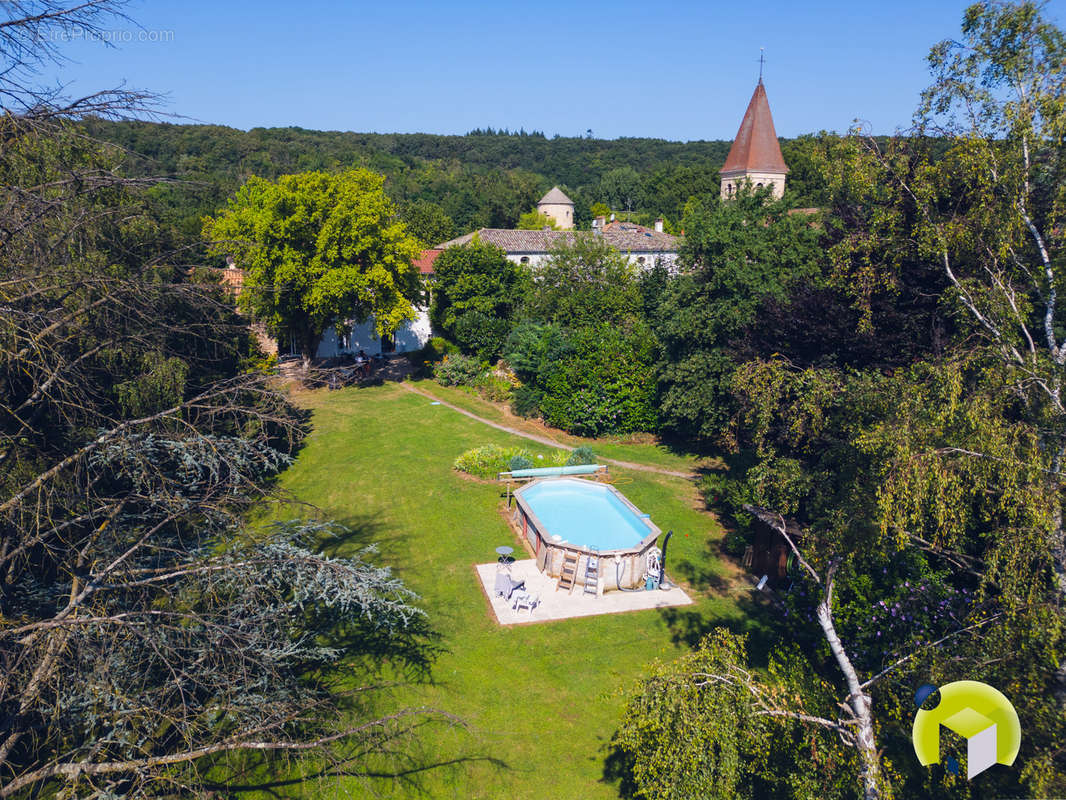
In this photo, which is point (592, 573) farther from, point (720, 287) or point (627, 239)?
point (627, 239)

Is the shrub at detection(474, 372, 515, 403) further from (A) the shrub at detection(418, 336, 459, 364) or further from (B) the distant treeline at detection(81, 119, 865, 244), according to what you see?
(B) the distant treeline at detection(81, 119, 865, 244)

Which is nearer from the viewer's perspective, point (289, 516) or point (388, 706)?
point (388, 706)

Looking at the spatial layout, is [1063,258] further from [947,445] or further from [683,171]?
[683,171]

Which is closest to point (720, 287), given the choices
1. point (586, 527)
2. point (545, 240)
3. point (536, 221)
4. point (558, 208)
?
point (586, 527)

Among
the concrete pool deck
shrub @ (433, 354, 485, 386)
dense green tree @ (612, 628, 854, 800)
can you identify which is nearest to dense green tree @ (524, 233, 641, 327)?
shrub @ (433, 354, 485, 386)

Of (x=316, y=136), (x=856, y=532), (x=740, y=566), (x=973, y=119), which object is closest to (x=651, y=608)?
(x=740, y=566)
